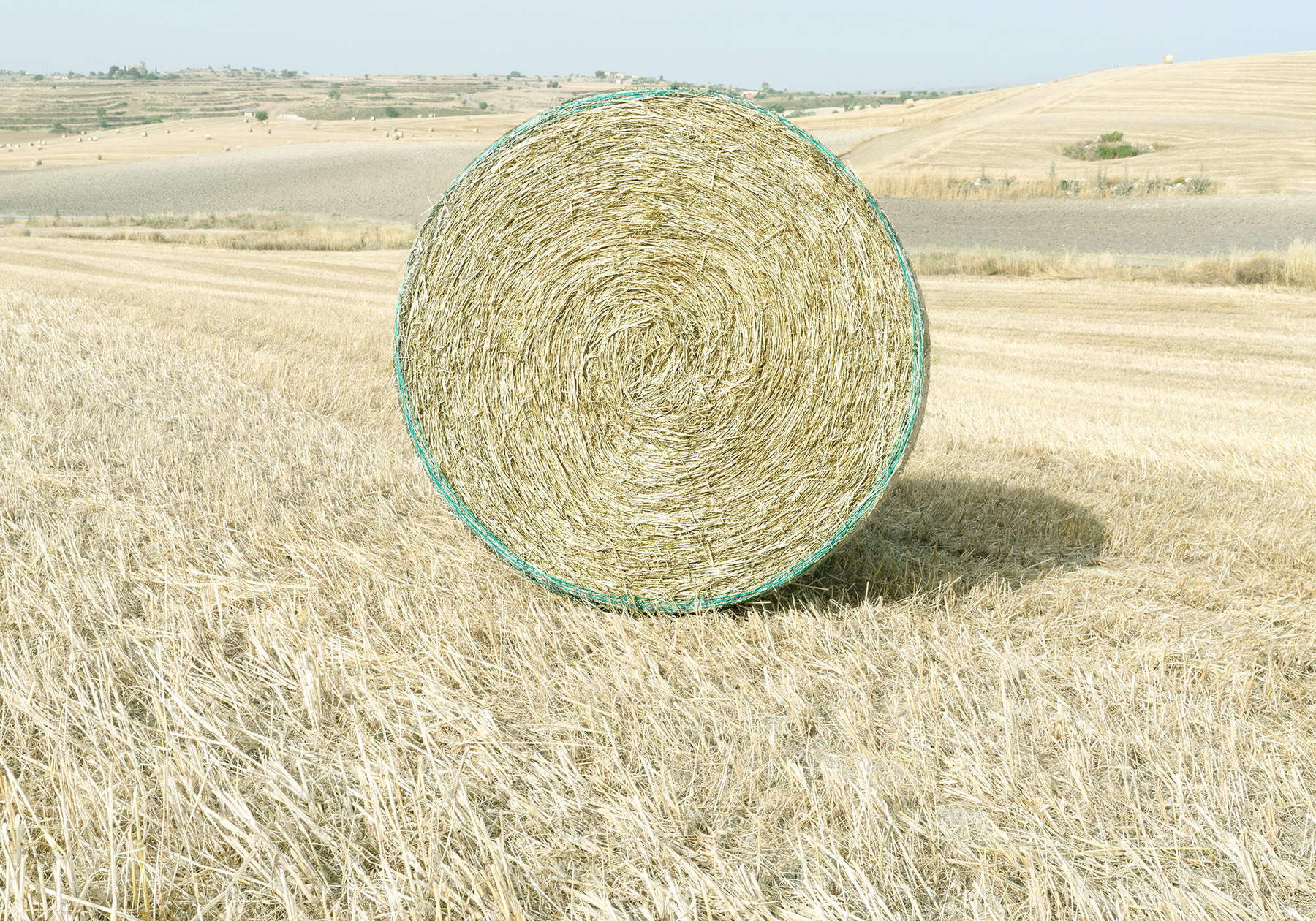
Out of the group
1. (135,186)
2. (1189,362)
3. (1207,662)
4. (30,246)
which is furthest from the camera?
(135,186)

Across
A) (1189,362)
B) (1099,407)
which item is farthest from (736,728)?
(1189,362)

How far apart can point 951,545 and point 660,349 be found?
2.08 m

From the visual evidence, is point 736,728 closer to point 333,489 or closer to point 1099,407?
point 333,489

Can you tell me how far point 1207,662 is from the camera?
3.97 meters

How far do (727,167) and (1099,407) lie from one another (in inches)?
246

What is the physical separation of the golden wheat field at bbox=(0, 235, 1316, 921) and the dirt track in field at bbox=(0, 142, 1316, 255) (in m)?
6.93

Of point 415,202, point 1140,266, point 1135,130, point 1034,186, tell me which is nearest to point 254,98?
point 415,202

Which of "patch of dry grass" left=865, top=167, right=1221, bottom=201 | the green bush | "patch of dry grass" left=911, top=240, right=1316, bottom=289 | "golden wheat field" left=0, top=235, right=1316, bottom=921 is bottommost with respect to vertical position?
"golden wheat field" left=0, top=235, right=1316, bottom=921

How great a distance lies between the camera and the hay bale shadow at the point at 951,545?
189 inches

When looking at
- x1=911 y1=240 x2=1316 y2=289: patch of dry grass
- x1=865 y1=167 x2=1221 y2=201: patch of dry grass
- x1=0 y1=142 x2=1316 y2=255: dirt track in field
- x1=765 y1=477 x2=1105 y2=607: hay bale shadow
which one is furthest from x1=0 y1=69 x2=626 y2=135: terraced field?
x1=765 y1=477 x2=1105 y2=607: hay bale shadow

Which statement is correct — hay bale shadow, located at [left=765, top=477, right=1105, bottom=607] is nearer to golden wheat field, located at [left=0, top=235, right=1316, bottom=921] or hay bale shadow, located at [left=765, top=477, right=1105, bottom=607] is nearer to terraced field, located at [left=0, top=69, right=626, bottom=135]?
golden wheat field, located at [left=0, top=235, right=1316, bottom=921]

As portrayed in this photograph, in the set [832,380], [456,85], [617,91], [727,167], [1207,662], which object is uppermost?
[456,85]

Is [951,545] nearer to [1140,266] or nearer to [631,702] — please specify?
[631,702]

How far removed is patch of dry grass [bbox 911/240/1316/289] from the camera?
16516mm
